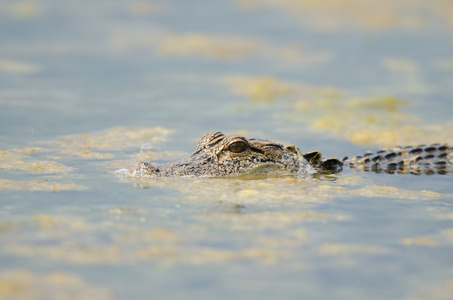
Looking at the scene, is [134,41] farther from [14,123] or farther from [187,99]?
[14,123]

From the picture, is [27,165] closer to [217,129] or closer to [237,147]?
[237,147]

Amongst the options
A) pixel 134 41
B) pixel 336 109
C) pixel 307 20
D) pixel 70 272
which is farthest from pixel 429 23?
pixel 70 272

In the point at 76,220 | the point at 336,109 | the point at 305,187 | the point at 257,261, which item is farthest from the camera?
the point at 336,109

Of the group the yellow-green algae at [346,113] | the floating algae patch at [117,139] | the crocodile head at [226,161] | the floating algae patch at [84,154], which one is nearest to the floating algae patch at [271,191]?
the crocodile head at [226,161]

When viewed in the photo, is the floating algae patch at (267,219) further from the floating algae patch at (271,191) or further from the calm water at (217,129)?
the floating algae patch at (271,191)

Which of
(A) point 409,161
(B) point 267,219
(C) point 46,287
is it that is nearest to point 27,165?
(B) point 267,219

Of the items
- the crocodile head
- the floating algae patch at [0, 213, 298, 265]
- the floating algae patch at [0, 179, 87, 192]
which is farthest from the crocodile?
the floating algae patch at [0, 213, 298, 265]
